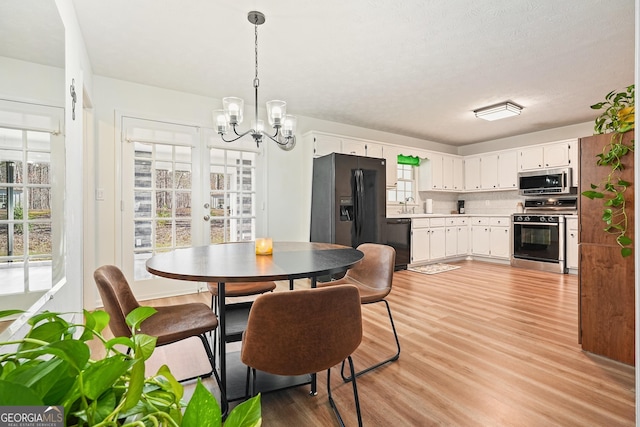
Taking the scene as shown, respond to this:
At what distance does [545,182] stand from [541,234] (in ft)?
3.01

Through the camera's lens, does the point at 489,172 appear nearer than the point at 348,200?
No

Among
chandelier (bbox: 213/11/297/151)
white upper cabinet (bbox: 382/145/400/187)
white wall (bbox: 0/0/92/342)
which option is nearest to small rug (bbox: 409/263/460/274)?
white upper cabinet (bbox: 382/145/400/187)

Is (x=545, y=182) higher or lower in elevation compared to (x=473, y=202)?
higher

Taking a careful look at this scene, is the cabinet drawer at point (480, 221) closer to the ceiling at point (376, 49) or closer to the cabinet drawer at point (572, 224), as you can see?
the cabinet drawer at point (572, 224)

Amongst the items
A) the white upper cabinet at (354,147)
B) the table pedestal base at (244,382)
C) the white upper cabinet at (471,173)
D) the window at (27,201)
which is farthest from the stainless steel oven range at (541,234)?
the window at (27,201)

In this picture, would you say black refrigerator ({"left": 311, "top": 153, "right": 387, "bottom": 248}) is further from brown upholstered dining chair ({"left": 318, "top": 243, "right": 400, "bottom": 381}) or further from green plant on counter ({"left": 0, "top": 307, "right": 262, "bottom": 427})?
green plant on counter ({"left": 0, "top": 307, "right": 262, "bottom": 427})

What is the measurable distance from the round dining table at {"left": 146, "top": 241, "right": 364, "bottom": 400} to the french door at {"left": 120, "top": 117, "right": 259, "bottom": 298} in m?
1.93

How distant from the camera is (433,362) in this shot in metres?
2.07

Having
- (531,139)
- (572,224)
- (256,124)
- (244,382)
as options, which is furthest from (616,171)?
(531,139)

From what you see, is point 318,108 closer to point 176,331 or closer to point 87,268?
point 87,268

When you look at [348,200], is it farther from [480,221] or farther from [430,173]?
[480,221]

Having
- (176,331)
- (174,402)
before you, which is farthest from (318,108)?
(174,402)

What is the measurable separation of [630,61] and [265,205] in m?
4.23

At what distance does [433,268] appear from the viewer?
208 inches
